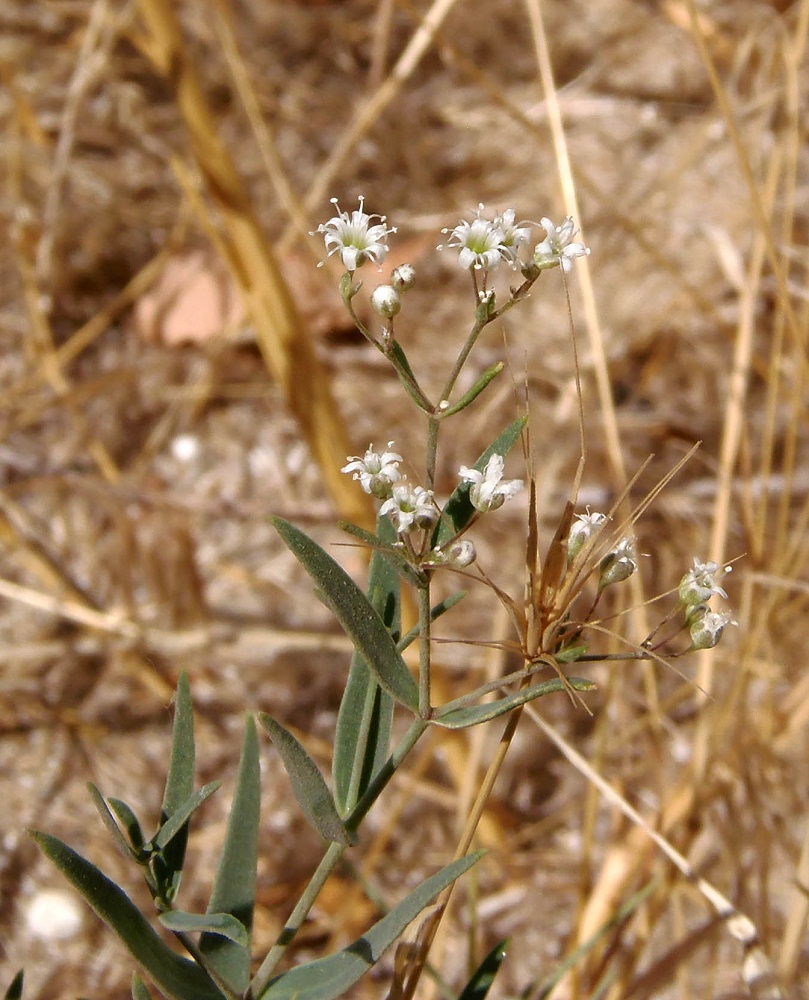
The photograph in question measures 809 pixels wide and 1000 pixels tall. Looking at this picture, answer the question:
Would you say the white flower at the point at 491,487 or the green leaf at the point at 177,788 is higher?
the white flower at the point at 491,487

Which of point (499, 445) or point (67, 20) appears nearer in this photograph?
point (499, 445)

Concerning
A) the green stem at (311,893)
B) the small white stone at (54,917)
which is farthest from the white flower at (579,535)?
the small white stone at (54,917)

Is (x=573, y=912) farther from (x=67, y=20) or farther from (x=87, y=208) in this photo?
(x=67, y=20)

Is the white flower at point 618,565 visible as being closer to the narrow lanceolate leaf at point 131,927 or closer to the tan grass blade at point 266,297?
the narrow lanceolate leaf at point 131,927

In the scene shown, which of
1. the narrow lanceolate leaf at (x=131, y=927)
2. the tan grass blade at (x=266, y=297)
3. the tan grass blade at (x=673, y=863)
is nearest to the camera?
the narrow lanceolate leaf at (x=131, y=927)

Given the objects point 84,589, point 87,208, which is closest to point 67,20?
point 87,208
